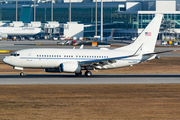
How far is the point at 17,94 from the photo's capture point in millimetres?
32719

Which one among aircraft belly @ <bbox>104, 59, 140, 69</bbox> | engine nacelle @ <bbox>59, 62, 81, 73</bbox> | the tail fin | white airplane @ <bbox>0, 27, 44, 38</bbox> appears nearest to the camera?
engine nacelle @ <bbox>59, 62, 81, 73</bbox>

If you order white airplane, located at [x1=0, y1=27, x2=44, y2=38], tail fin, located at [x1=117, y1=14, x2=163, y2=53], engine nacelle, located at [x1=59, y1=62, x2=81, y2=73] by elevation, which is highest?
white airplane, located at [x1=0, y1=27, x2=44, y2=38]

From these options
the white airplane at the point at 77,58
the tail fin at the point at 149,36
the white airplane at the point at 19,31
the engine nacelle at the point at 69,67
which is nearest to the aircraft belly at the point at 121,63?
the white airplane at the point at 77,58

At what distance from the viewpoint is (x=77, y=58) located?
4600 centimetres

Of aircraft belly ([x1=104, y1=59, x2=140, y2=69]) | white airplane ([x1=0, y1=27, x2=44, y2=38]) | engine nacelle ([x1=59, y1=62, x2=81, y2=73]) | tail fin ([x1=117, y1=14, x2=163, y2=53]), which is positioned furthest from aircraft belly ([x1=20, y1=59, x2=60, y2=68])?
white airplane ([x1=0, y1=27, x2=44, y2=38])

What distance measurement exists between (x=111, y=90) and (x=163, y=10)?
166202 mm

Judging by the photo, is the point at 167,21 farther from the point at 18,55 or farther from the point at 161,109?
the point at 161,109

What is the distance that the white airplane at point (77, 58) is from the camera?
44812 millimetres

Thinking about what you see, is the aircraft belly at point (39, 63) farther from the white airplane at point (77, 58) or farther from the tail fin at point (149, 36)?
the tail fin at point (149, 36)

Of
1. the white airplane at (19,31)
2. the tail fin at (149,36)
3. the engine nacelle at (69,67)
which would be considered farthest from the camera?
the white airplane at (19,31)

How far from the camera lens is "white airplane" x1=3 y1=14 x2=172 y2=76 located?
4481 centimetres

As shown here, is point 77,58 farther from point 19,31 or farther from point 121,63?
point 19,31

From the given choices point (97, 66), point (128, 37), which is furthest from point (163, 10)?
point (97, 66)

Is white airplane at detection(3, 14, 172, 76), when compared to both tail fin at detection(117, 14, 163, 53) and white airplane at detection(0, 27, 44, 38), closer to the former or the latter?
tail fin at detection(117, 14, 163, 53)
